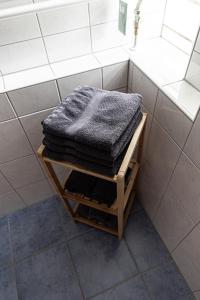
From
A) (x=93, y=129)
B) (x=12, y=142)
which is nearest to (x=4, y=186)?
(x=12, y=142)

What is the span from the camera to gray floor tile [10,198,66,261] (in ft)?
4.22

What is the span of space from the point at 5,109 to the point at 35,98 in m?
0.13

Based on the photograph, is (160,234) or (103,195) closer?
(103,195)

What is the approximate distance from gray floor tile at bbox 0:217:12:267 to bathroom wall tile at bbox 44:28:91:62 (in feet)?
3.51

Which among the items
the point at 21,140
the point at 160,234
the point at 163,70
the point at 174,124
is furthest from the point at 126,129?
the point at 160,234

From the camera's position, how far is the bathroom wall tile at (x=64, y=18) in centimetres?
80

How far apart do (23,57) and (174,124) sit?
0.65 m

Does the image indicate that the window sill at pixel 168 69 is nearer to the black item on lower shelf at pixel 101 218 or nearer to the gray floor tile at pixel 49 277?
the black item on lower shelf at pixel 101 218

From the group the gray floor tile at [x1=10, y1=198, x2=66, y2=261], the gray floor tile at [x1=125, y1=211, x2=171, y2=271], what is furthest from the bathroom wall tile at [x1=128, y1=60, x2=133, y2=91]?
the gray floor tile at [x1=10, y1=198, x2=66, y2=261]

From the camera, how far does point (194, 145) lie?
0.71 metres

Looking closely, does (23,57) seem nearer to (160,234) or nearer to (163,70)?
(163,70)

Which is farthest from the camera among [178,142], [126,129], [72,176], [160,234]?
[160,234]

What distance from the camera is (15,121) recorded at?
0.92 meters

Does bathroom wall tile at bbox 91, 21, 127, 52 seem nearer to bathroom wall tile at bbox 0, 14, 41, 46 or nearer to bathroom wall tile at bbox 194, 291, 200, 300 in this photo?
bathroom wall tile at bbox 0, 14, 41, 46
